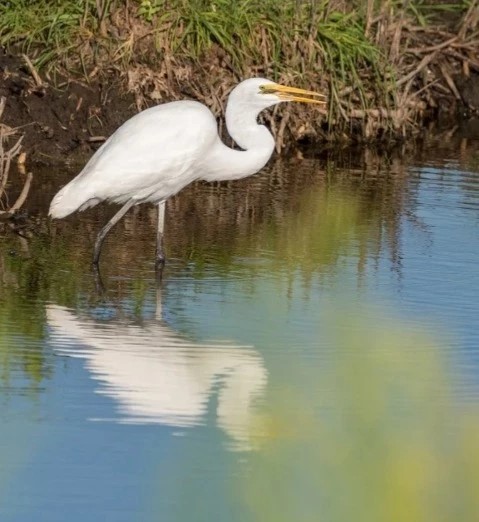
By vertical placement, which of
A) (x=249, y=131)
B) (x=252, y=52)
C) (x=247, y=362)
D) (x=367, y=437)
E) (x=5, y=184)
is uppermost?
(x=252, y=52)

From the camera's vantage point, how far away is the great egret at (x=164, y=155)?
8.34 m

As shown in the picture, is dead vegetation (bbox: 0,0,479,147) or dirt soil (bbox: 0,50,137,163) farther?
dead vegetation (bbox: 0,0,479,147)

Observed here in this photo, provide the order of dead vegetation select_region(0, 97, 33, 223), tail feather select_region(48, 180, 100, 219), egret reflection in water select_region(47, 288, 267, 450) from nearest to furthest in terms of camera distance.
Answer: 1. egret reflection in water select_region(47, 288, 267, 450)
2. tail feather select_region(48, 180, 100, 219)
3. dead vegetation select_region(0, 97, 33, 223)

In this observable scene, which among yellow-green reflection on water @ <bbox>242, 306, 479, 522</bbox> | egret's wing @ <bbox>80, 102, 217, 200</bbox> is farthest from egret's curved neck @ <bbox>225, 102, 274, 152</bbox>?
yellow-green reflection on water @ <bbox>242, 306, 479, 522</bbox>

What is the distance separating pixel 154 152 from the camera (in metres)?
8.39

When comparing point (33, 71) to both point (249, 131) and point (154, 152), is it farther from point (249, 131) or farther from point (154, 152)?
point (154, 152)

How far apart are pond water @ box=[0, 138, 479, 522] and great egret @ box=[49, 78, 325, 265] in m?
0.38

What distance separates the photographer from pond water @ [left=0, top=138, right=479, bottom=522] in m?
5.25

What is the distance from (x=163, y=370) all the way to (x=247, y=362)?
0.41 metres

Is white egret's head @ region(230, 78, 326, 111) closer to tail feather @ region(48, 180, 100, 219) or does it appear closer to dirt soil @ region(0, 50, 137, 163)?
tail feather @ region(48, 180, 100, 219)

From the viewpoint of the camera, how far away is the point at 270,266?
8.59 m

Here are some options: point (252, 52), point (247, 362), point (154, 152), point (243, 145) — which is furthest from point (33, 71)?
point (247, 362)

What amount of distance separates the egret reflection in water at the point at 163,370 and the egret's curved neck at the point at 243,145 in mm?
1508

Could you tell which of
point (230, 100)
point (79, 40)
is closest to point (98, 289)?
point (230, 100)
